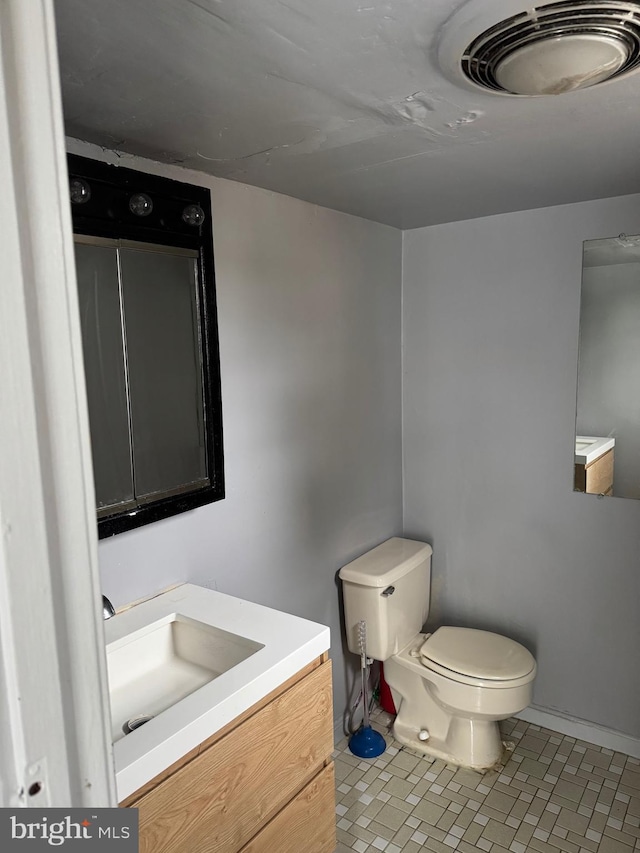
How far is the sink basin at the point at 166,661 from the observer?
1471 mm

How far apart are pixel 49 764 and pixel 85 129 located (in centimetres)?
133

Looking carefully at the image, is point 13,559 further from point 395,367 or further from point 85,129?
point 395,367

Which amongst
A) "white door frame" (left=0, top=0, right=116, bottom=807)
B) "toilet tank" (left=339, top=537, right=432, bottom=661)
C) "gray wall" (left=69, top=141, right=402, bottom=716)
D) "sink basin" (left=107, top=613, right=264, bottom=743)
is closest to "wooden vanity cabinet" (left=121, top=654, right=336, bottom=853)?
"sink basin" (left=107, top=613, right=264, bottom=743)

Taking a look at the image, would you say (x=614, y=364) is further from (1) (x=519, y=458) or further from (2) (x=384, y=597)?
(2) (x=384, y=597)

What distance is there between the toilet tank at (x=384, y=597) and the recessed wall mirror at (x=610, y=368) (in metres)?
0.77

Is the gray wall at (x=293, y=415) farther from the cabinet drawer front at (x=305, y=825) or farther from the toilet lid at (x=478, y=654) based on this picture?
the cabinet drawer front at (x=305, y=825)

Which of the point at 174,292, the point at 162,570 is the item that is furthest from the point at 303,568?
the point at 174,292

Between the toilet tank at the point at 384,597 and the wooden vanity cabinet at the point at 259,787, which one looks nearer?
the wooden vanity cabinet at the point at 259,787

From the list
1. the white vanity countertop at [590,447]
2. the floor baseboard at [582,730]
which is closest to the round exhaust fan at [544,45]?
the white vanity countertop at [590,447]

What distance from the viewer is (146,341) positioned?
1.59 metres

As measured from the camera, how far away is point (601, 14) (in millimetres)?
906

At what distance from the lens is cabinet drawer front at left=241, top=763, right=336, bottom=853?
4.54ft

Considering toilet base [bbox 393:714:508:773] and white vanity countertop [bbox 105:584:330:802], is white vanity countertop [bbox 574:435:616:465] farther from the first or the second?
white vanity countertop [bbox 105:584:330:802]

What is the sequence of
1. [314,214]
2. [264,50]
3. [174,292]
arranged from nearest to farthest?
[264,50]
[174,292]
[314,214]
